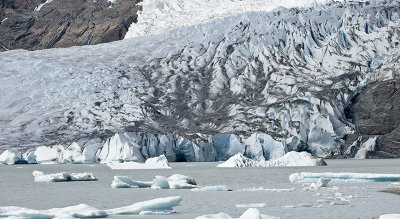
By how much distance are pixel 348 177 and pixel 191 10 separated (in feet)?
151

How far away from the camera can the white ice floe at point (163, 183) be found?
25.5 meters

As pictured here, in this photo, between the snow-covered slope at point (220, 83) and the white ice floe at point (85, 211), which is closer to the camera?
the white ice floe at point (85, 211)

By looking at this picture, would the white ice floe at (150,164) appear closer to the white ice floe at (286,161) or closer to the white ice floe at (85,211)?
the white ice floe at (286,161)

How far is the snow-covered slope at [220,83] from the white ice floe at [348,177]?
16.8 meters

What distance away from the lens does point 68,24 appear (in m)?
93.1

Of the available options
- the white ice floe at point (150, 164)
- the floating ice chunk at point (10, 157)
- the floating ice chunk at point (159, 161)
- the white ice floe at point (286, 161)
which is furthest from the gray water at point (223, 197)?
the floating ice chunk at point (10, 157)

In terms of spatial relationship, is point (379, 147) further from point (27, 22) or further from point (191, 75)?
point (27, 22)

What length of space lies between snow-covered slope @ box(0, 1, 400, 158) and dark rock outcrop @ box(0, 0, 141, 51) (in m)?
26.0

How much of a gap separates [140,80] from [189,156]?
12.8 meters

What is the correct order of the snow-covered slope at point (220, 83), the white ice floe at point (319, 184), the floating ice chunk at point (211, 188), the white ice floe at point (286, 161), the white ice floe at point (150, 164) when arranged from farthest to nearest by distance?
the snow-covered slope at point (220, 83), the white ice floe at point (286, 161), the white ice floe at point (150, 164), the white ice floe at point (319, 184), the floating ice chunk at point (211, 188)

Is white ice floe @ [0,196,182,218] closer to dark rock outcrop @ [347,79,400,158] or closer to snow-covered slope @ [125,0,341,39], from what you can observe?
dark rock outcrop @ [347,79,400,158]

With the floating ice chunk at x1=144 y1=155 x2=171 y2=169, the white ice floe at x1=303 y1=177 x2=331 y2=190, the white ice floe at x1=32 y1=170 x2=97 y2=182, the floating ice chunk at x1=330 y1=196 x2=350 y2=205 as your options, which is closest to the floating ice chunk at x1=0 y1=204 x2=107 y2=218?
the floating ice chunk at x1=330 y1=196 x2=350 y2=205

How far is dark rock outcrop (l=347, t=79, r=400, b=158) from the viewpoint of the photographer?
53375 mm

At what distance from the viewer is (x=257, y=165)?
39.6 meters
